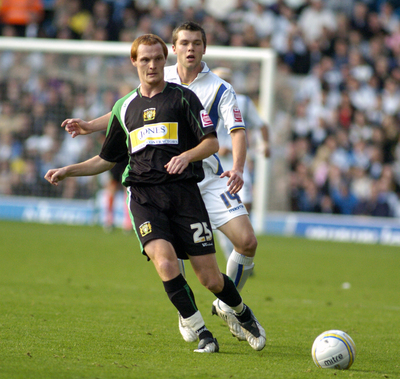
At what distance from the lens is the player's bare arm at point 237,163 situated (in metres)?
4.70

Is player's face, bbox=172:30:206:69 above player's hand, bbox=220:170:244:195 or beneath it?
above

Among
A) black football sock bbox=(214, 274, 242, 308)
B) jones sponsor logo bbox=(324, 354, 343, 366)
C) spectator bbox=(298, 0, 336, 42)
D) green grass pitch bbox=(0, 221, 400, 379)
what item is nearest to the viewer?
green grass pitch bbox=(0, 221, 400, 379)

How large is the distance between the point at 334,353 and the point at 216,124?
6.87 ft

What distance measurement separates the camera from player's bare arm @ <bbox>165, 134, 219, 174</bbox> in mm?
4434

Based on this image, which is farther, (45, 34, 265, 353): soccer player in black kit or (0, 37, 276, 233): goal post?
(0, 37, 276, 233): goal post

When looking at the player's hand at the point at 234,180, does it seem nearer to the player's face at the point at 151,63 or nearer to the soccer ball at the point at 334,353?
the player's face at the point at 151,63

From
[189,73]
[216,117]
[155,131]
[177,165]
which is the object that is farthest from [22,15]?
[177,165]

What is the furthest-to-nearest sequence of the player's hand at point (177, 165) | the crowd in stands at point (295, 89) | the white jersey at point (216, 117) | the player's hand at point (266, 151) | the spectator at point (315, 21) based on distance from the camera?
the spectator at point (315, 21), the crowd in stands at point (295, 89), the player's hand at point (266, 151), the white jersey at point (216, 117), the player's hand at point (177, 165)

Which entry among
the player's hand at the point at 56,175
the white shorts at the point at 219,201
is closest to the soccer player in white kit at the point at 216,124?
the white shorts at the point at 219,201

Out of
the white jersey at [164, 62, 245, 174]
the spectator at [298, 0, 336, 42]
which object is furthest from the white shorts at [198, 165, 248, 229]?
the spectator at [298, 0, 336, 42]

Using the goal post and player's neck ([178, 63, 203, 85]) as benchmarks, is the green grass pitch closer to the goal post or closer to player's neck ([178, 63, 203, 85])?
player's neck ([178, 63, 203, 85])

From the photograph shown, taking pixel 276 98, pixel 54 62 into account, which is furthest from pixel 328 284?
pixel 54 62

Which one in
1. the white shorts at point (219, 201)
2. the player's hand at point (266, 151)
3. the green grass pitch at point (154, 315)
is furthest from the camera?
the player's hand at point (266, 151)

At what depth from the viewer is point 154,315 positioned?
6121 mm
